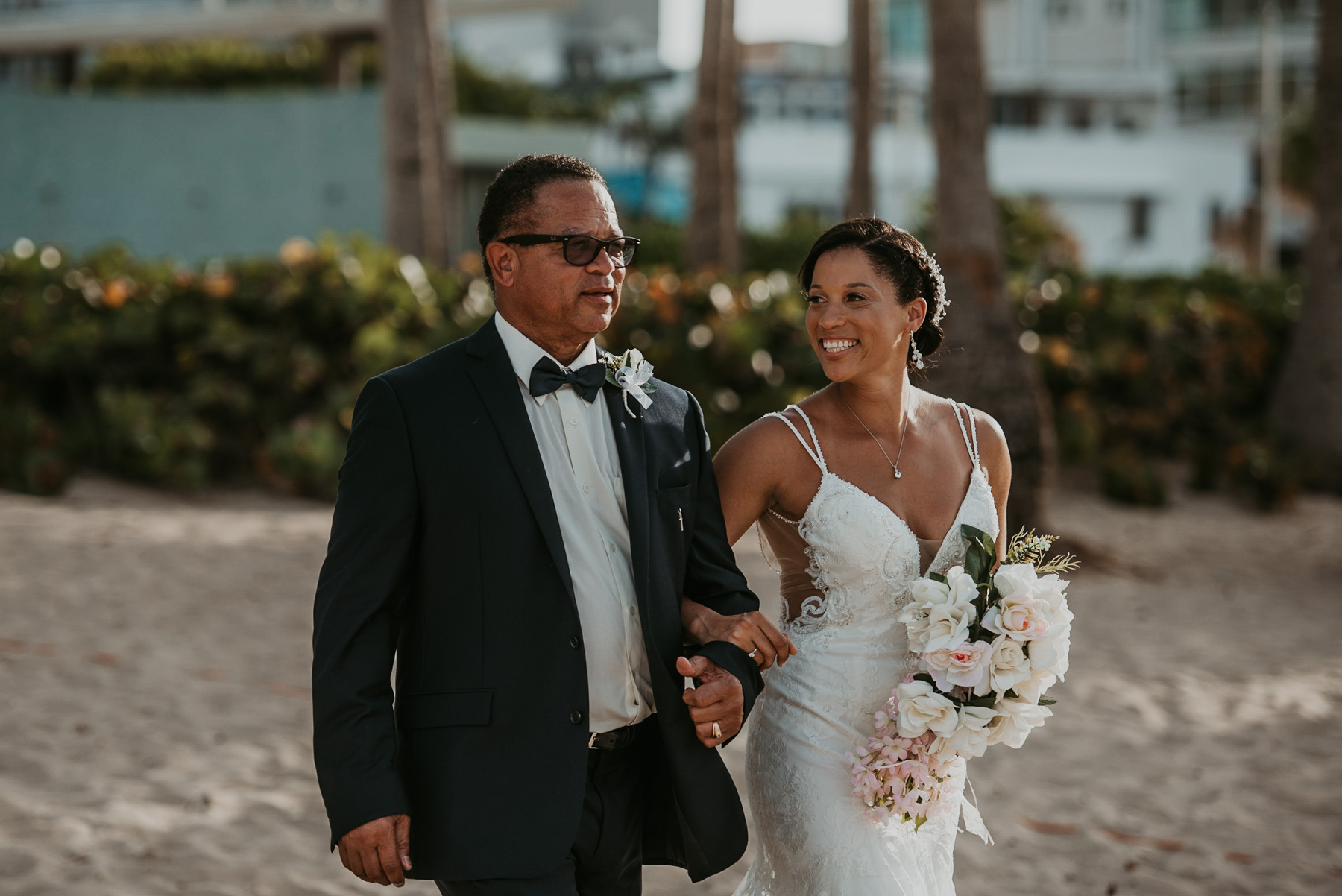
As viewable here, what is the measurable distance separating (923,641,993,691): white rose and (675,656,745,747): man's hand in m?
0.52

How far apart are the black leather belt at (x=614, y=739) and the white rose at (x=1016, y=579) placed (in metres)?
0.90

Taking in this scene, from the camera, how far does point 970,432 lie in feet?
11.8

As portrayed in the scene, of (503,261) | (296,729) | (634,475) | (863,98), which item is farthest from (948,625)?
(863,98)

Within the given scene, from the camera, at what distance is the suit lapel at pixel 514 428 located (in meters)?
2.68

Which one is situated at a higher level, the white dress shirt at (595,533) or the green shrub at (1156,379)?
the white dress shirt at (595,533)

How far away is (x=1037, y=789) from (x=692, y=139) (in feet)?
43.0

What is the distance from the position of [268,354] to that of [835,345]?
9419mm

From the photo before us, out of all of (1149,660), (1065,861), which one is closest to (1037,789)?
(1065,861)

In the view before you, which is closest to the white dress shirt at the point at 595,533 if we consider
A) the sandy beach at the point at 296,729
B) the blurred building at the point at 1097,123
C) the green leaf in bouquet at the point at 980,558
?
the green leaf in bouquet at the point at 980,558

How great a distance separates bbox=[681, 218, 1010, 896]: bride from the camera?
3271mm

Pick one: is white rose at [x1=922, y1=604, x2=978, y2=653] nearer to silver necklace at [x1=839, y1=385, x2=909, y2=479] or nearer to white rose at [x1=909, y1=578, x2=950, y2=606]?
white rose at [x1=909, y1=578, x2=950, y2=606]

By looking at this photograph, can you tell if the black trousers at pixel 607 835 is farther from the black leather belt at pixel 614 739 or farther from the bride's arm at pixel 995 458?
the bride's arm at pixel 995 458

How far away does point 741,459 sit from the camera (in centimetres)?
340

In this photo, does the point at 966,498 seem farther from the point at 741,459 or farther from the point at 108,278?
the point at 108,278
